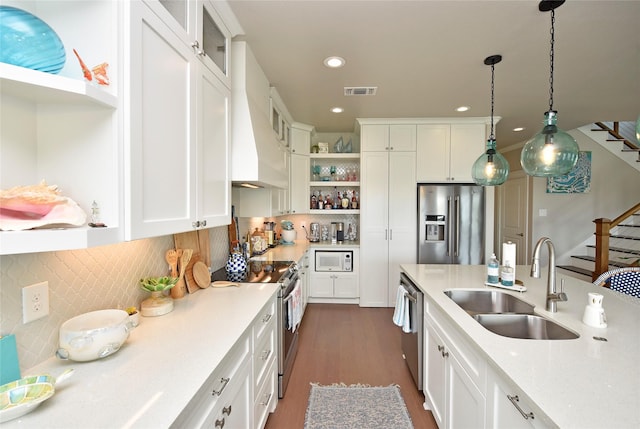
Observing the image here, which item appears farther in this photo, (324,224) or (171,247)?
(324,224)

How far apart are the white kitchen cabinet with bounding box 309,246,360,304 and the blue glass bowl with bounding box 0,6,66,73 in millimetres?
3440

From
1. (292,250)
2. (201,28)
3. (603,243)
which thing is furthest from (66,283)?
(603,243)

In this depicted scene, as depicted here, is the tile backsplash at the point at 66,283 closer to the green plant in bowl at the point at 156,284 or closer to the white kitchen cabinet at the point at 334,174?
the green plant in bowl at the point at 156,284

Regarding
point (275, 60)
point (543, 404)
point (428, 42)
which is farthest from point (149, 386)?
point (428, 42)

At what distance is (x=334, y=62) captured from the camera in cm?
235

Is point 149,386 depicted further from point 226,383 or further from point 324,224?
point 324,224

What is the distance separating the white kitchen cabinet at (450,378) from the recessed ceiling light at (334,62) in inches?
78.5

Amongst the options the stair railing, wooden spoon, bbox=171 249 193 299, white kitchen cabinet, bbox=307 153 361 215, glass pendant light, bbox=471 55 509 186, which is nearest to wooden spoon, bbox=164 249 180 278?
wooden spoon, bbox=171 249 193 299

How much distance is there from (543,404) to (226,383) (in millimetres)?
1040

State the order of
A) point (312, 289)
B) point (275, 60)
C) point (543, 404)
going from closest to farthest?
point (543, 404), point (275, 60), point (312, 289)

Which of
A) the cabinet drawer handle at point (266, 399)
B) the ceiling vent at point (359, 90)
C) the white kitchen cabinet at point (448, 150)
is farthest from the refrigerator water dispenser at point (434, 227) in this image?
the cabinet drawer handle at point (266, 399)

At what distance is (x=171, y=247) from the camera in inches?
67.9

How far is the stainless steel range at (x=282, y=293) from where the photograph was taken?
6.64 feet

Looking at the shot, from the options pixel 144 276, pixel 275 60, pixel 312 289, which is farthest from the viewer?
pixel 312 289
